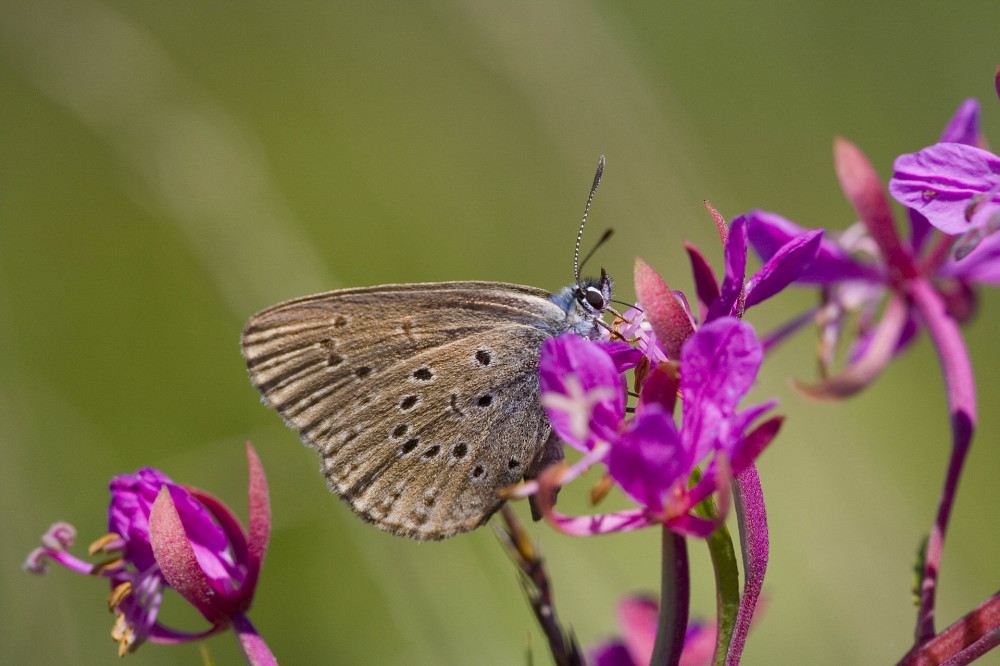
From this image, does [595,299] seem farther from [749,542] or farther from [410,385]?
[749,542]

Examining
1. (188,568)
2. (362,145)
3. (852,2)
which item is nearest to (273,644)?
(188,568)

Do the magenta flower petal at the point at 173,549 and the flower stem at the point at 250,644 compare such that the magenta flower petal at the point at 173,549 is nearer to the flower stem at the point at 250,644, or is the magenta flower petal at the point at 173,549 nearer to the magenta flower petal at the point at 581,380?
the flower stem at the point at 250,644

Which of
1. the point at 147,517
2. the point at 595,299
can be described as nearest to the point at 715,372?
the point at 595,299

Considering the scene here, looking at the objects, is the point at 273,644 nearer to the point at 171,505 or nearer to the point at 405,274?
the point at 405,274

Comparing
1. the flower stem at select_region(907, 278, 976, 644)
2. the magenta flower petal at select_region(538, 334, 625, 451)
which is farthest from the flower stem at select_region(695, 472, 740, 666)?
the flower stem at select_region(907, 278, 976, 644)

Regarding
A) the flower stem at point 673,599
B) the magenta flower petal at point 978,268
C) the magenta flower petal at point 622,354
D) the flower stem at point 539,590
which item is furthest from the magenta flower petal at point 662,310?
the magenta flower petal at point 978,268

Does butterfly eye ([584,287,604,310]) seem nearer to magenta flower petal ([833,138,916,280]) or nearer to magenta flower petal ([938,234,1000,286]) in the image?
magenta flower petal ([833,138,916,280])
